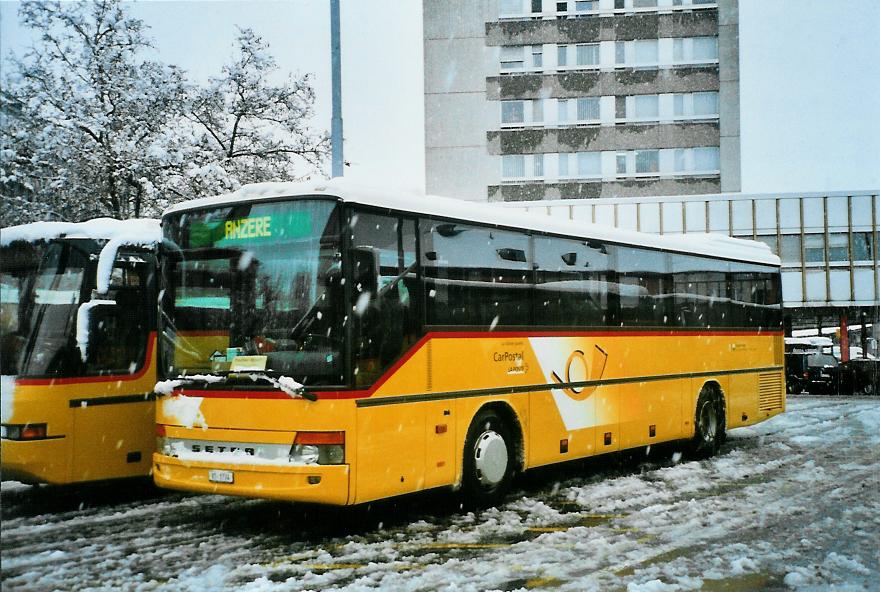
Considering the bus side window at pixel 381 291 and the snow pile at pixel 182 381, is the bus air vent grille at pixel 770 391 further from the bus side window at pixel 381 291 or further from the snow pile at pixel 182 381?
the snow pile at pixel 182 381

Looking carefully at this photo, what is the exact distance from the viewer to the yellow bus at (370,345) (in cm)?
859

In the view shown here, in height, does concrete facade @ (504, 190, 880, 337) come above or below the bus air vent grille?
above

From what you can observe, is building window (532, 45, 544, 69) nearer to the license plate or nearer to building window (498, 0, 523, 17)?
building window (498, 0, 523, 17)

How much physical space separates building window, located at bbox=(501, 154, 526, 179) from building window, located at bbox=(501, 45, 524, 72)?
5.26 meters

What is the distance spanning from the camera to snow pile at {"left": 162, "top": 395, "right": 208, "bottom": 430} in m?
9.16

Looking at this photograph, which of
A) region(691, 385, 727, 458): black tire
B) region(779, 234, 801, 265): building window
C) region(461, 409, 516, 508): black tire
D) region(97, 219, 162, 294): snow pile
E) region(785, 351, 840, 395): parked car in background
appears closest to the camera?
region(461, 409, 516, 508): black tire

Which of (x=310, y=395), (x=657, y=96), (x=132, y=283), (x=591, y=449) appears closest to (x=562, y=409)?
(x=591, y=449)

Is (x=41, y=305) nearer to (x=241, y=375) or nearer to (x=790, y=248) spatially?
(x=241, y=375)

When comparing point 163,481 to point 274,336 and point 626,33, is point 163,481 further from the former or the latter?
point 626,33

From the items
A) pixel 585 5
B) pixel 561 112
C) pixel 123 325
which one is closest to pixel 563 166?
pixel 561 112

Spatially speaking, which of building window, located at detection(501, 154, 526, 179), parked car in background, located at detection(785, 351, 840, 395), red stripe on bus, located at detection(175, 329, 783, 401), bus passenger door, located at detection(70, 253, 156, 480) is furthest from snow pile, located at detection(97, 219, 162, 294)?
building window, located at detection(501, 154, 526, 179)

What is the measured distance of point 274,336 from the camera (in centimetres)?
877

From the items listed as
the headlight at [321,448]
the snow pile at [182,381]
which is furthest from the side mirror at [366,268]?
the snow pile at [182,381]

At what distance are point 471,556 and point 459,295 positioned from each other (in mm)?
2979
